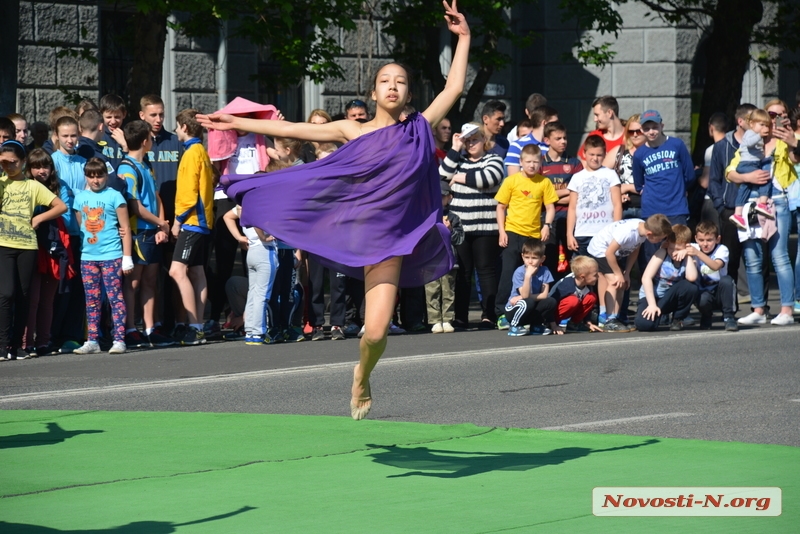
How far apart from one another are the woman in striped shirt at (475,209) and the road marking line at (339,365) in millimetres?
1557

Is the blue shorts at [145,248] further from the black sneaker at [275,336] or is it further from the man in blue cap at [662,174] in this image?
the man in blue cap at [662,174]

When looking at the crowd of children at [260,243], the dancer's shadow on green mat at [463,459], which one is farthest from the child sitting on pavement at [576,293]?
the dancer's shadow on green mat at [463,459]

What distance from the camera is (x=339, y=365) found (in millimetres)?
11375

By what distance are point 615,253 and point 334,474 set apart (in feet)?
25.7

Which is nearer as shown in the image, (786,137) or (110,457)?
(110,457)

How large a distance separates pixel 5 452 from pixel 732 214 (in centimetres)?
1023

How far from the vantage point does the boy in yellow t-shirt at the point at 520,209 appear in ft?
46.9

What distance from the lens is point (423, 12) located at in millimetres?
20719

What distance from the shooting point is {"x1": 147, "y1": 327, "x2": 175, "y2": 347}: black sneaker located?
42.8 ft

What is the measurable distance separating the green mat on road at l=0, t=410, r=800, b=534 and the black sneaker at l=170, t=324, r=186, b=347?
439 centimetres

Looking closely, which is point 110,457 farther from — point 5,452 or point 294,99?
point 294,99

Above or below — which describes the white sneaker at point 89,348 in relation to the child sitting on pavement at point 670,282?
below

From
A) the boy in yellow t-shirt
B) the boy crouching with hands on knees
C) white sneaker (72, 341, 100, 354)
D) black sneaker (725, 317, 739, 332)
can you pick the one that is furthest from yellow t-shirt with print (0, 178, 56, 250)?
black sneaker (725, 317, 739, 332)

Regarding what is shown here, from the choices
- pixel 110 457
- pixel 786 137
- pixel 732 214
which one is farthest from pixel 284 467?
pixel 732 214
